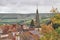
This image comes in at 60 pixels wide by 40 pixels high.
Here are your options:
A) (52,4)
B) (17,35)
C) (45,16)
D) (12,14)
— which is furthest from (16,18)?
(52,4)

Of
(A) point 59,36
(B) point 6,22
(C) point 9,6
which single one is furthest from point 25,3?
(A) point 59,36

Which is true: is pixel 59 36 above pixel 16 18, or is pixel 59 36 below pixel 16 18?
below

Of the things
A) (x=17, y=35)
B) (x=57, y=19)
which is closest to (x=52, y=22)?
(x=57, y=19)

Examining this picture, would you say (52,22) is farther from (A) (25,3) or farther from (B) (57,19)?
(A) (25,3)

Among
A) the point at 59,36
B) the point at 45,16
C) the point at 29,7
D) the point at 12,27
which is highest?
the point at 29,7

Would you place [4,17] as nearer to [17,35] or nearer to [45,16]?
[17,35]

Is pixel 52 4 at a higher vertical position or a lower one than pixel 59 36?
higher

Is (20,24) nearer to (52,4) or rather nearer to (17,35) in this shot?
(17,35)

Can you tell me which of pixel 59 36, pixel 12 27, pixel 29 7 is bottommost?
pixel 59 36
